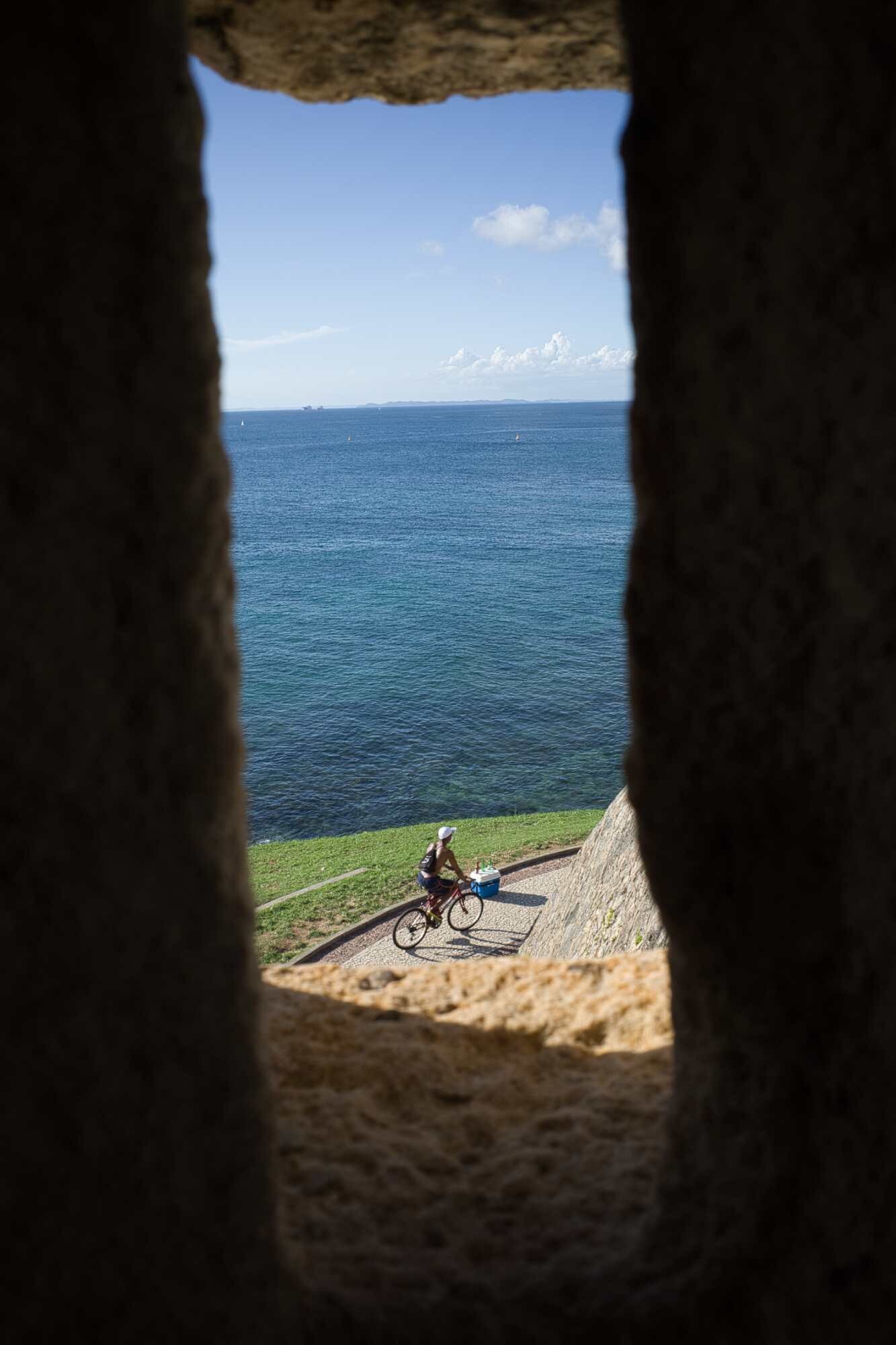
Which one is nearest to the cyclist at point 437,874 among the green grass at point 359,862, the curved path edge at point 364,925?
the curved path edge at point 364,925

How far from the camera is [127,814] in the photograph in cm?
234

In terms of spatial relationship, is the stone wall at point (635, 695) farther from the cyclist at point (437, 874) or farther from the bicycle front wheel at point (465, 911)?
the bicycle front wheel at point (465, 911)

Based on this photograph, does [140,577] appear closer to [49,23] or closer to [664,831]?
[49,23]

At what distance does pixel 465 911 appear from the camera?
14680 mm

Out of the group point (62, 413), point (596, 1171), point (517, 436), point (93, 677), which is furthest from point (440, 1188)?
point (517, 436)

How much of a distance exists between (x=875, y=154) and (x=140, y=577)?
2165mm

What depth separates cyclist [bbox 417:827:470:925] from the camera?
43.3 ft

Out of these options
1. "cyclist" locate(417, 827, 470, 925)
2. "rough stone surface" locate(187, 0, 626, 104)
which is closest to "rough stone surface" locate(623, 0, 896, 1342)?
"rough stone surface" locate(187, 0, 626, 104)

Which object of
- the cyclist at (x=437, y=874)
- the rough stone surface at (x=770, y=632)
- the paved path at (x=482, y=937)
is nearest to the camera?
the rough stone surface at (x=770, y=632)

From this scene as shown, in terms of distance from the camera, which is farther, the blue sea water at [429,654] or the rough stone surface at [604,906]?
the blue sea water at [429,654]

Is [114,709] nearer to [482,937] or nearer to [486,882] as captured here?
[482,937]

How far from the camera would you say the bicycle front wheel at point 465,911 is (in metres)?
14.6

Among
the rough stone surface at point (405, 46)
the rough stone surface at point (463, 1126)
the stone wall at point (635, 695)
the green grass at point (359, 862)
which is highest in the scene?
the rough stone surface at point (405, 46)

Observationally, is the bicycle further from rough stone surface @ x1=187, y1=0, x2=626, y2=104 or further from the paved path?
rough stone surface @ x1=187, y1=0, x2=626, y2=104
